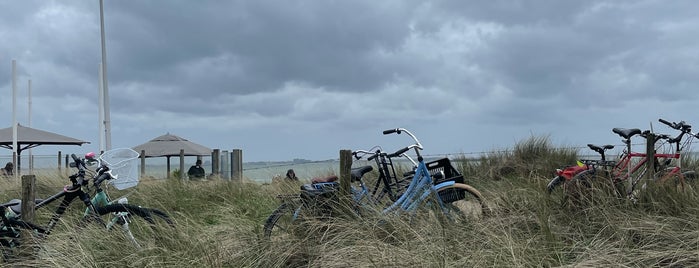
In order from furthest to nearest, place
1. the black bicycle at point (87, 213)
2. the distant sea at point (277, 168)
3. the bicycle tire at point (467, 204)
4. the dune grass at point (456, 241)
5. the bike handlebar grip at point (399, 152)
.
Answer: the distant sea at point (277, 168)
the bike handlebar grip at point (399, 152)
the bicycle tire at point (467, 204)
the black bicycle at point (87, 213)
the dune grass at point (456, 241)

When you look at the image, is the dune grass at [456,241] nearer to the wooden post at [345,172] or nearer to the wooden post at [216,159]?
the wooden post at [345,172]

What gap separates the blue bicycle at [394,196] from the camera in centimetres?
470

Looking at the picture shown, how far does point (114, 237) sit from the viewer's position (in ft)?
14.7

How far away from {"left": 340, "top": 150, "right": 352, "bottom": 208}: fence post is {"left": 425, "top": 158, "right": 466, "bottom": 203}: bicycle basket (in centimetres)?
85

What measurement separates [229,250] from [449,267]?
168 centimetres

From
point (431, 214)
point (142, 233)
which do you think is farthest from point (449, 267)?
point (142, 233)

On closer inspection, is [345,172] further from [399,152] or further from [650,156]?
[650,156]

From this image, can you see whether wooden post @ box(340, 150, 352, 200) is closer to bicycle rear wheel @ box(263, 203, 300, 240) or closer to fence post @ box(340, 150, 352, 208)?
fence post @ box(340, 150, 352, 208)

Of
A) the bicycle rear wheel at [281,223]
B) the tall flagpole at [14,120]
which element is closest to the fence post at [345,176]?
the bicycle rear wheel at [281,223]

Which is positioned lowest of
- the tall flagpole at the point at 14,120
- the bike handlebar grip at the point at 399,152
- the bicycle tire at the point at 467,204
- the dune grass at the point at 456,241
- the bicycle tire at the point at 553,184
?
the dune grass at the point at 456,241

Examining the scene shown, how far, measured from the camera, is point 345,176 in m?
5.09

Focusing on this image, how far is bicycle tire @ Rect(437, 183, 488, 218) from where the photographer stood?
16.0 ft

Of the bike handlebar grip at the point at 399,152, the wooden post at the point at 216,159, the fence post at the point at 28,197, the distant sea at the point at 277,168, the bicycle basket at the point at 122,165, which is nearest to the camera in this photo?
the fence post at the point at 28,197

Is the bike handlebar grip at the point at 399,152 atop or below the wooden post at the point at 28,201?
atop
